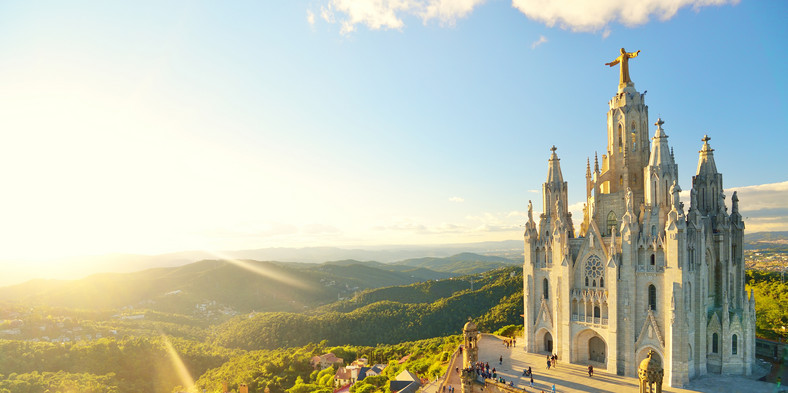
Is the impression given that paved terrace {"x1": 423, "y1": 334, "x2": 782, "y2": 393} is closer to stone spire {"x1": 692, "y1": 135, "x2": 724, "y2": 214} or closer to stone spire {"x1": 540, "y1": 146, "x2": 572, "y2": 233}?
stone spire {"x1": 540, "y1": 146, "x2": 572, "y2": 233}

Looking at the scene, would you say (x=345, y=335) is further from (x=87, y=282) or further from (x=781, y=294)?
(x=87, y=282)

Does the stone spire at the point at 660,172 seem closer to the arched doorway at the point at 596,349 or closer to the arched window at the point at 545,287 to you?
the arched window at the point at 545,287

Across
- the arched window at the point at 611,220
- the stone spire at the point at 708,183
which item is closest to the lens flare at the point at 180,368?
the arched window at the point at 611,220

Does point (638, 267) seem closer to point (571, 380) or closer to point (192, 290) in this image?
point (571, 380)

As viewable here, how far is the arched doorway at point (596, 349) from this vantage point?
29.1 metres

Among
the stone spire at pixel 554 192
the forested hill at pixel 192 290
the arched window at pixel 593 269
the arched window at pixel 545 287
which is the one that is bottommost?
the forested hill at pixel 192 290

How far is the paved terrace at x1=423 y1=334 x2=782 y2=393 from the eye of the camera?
2378cm

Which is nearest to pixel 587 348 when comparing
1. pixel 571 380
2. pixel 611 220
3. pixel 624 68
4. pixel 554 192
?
pixel 571 380

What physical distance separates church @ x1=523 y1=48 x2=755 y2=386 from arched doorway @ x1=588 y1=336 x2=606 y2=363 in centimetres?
7

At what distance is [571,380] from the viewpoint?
85.1 feet

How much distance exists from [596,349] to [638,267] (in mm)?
7535

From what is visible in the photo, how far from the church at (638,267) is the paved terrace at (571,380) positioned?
2.69 feet

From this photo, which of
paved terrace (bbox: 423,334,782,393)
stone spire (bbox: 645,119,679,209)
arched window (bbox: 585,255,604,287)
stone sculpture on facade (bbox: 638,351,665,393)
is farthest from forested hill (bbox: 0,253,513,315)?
stone sculpture on facade (bbox: 638,351,665,393)

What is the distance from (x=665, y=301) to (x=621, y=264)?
3.33 meters
